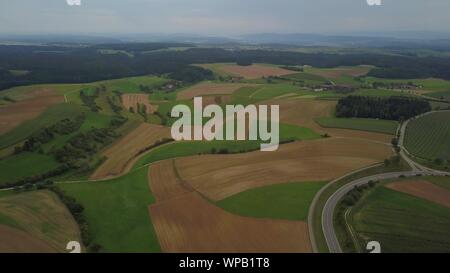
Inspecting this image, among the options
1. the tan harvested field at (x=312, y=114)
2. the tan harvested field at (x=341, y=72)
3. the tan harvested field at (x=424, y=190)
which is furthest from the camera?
the tan harvested field at (x=341, y=72)

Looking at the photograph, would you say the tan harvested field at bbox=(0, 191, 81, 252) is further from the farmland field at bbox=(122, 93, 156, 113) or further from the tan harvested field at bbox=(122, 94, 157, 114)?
the farmland field at bbox=(122, 93, 156, 113)

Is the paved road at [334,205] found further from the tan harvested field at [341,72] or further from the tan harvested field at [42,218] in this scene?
the tan harvested field at [341,72]

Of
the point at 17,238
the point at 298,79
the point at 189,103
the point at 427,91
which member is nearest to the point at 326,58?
the point at 298,79

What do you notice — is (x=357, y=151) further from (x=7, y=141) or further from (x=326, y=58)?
(x=326, y=58)

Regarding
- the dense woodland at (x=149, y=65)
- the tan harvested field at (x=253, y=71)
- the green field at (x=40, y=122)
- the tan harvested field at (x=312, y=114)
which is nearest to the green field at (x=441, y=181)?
the tan harvested field at (x=312, y=114)

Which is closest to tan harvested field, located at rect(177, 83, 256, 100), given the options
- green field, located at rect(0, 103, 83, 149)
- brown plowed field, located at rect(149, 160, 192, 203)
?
green field, located at rect(0, 103, 83, 149)

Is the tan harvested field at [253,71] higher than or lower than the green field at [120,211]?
higher

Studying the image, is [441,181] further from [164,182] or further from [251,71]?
[251,71]
